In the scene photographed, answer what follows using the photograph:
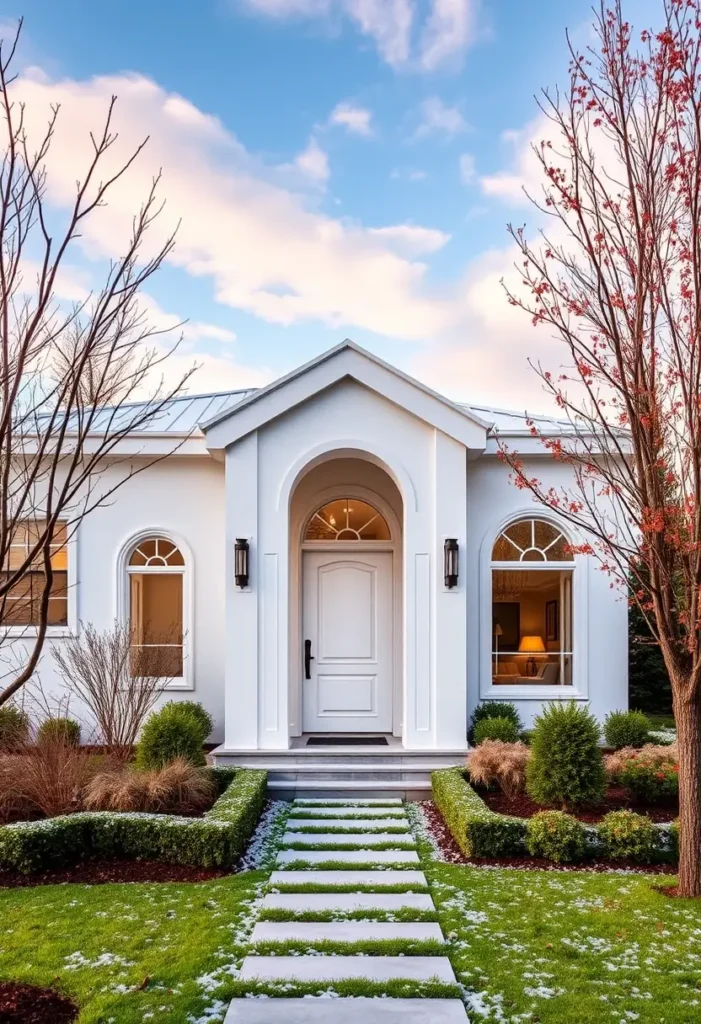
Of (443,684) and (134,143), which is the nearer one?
(134,143)

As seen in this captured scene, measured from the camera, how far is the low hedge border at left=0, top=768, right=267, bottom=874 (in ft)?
20.9

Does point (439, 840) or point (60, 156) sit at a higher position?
point (60, 156)

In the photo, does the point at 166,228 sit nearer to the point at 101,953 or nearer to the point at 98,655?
the point at 101,953

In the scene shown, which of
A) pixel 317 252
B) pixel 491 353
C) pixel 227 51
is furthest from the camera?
pixel 491 353

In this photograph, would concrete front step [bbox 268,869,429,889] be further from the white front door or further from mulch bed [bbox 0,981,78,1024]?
the white front door

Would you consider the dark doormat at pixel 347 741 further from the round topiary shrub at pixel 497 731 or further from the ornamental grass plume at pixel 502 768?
the ornamental grass plume at pixel 502 768

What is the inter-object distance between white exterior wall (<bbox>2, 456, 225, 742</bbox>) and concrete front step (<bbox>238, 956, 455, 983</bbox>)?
249 inches

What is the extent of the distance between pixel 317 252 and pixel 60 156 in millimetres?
9314

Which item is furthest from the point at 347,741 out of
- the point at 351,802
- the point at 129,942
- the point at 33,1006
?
the point at 33,1006

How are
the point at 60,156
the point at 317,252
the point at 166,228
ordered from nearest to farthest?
the point at 60,156 → the point at 166,228 → the point at 317,252

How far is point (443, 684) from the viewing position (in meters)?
9.29

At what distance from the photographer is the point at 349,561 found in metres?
10.9

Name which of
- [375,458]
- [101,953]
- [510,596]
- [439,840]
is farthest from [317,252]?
[101,953]

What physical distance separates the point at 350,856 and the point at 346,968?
7.18 feet
